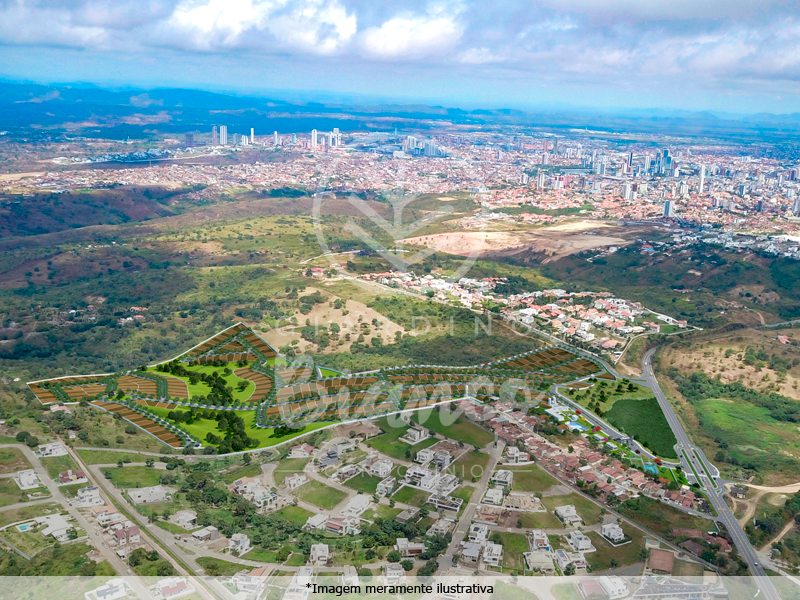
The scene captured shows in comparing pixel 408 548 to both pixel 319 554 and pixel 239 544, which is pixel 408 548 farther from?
pixel 239 544

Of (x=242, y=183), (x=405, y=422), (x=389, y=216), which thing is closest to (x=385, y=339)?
(x=405, y=422)

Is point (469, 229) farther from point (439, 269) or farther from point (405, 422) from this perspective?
point (405, 422)

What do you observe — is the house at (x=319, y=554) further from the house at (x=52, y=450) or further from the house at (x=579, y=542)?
the house at (x=52, y=450)

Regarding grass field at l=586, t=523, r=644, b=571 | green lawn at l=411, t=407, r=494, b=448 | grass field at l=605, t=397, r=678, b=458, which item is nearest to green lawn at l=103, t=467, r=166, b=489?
green lawn at l=411, t=407, r=494, b=448

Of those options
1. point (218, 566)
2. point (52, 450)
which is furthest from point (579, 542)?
point (52, 450)

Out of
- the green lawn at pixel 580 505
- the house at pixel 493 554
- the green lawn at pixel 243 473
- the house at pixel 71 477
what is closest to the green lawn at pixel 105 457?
the house at pixel 71 477

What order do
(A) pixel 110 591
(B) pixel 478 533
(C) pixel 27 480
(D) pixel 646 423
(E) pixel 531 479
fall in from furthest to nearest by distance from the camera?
(D) pixel 646 423, (E) pixel 531 479, (C) pixel 27 480, (B) pixel 478 533, (A) pixel 110 591

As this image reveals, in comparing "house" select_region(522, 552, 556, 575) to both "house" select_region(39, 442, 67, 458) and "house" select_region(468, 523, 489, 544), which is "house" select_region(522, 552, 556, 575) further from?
"house" select_region(39, 442, 67, 458)

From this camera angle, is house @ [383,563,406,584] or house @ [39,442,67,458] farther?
house @ [39,442,67,458]
